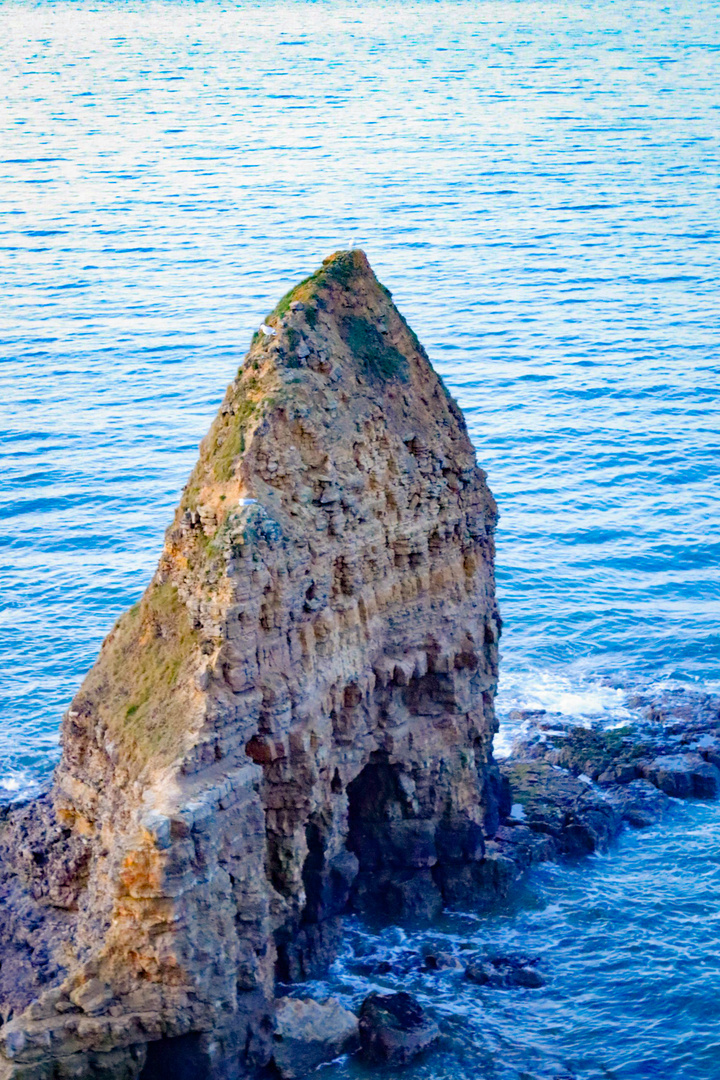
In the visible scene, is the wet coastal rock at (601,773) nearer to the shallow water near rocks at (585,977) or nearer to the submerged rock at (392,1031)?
the shallow water near rocks at (585,977)

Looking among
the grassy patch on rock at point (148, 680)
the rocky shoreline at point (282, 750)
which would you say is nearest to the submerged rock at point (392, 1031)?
the rocky shoreline at point (282, 750)

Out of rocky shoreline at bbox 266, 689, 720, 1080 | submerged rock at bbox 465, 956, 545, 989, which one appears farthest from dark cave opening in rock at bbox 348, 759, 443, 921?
submerged rock at bbox 465, 956, 545, 989

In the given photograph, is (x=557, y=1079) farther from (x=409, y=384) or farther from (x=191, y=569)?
(x=409, y=384)

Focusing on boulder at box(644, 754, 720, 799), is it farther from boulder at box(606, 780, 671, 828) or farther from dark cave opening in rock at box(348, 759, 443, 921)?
dark cave opening in rock at box(348, 759, 443, 921)

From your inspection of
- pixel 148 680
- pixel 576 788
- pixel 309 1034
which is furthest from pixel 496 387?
pixel 309 1034

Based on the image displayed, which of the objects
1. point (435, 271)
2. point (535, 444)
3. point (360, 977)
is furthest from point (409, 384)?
point (435, 271)
